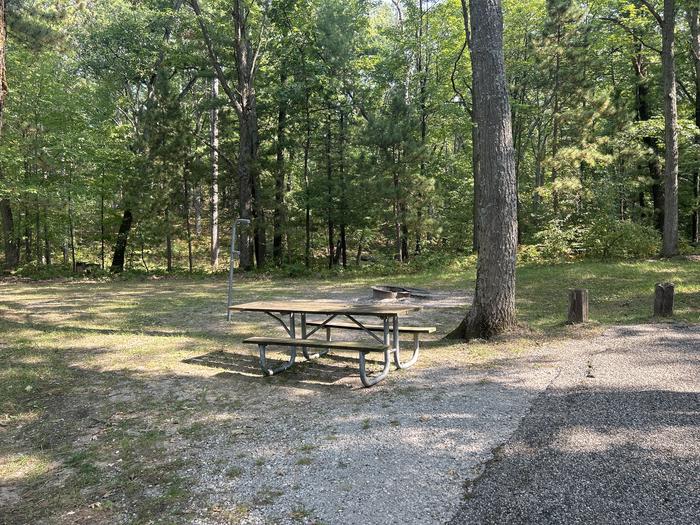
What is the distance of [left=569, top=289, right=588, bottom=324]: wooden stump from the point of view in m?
6.94

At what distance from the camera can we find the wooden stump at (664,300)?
707 cm

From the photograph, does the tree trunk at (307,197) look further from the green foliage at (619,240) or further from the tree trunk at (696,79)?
the tree trunk at (696,79)

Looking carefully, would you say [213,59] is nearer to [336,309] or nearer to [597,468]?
[336,309]

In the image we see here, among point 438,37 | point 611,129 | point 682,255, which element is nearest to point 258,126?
point 438,37

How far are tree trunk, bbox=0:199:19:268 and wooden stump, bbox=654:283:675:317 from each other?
19652 millimetres

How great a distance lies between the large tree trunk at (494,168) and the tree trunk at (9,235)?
17856mm

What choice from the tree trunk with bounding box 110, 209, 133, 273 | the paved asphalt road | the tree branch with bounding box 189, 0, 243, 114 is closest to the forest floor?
the paved asphalt road

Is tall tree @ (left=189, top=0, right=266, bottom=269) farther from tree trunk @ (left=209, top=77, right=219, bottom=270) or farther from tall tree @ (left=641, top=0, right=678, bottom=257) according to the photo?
tall tree @ (left=641, top=0, right=678, bottom=257)

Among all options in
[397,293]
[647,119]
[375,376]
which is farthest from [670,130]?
[375,376]

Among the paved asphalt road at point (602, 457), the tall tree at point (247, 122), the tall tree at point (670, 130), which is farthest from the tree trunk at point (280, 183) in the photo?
the paved asphalt road at point (602, 457)

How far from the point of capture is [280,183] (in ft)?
60.3

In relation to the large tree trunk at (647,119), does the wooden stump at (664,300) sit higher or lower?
lower

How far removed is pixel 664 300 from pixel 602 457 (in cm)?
543

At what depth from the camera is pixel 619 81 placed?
21.5 metres
